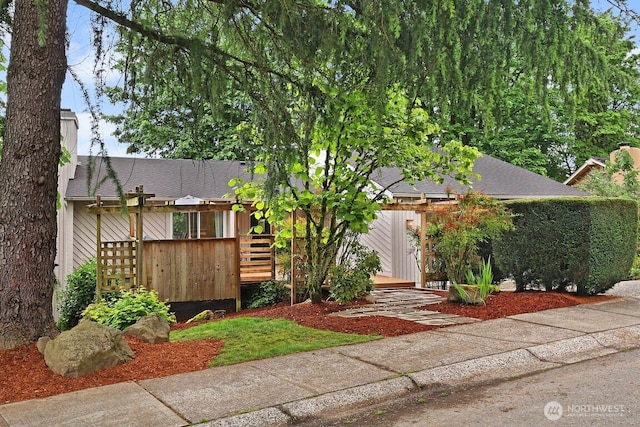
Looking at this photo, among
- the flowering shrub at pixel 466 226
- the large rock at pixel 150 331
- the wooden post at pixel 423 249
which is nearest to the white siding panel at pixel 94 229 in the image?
the wooden post at pixel 423 249

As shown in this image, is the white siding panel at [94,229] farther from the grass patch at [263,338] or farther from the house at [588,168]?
the house at [588,168]

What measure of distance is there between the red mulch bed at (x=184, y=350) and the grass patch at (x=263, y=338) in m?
0.21

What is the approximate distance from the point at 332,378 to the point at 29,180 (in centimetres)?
343

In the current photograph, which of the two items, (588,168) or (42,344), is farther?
(588,168)

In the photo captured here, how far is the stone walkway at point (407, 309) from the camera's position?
752 cm

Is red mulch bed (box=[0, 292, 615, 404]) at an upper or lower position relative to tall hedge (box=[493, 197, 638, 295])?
lower

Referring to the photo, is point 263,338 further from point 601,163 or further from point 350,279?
point 601,163

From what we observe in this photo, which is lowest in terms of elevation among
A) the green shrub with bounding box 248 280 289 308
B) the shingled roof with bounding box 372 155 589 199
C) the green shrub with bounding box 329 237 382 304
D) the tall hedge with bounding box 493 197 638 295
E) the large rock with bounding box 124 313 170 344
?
the green shrub with bounding box 248 280 289 308

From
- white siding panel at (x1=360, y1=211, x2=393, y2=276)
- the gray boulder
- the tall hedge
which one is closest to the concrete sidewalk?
the gray boulder

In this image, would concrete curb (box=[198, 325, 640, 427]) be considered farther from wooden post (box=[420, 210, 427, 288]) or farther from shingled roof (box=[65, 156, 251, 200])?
shingled roof (box=[65, 156, 251, 200])

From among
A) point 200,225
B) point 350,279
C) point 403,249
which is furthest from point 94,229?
point 350,279

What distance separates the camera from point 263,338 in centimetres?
650

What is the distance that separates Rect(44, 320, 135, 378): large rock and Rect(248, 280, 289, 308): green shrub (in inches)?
256

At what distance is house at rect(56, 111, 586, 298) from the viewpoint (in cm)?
1362
